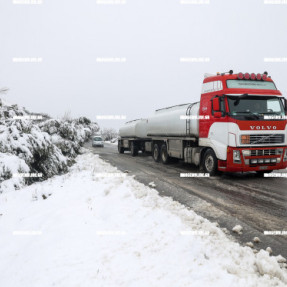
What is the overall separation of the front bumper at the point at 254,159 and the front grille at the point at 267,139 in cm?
21

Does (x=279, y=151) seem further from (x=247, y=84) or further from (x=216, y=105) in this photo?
(x=216, y=105)

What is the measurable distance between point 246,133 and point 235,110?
840 mm

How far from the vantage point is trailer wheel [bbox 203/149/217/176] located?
9.62 meters

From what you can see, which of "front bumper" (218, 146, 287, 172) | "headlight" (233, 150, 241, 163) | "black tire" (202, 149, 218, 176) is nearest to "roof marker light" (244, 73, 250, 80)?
"front bumper" (218, 146, 287, 172)

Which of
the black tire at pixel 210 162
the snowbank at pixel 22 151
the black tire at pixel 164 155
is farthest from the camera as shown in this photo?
the black tire at pixel 164 155

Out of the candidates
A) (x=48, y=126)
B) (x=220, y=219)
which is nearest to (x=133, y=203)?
(x=220, y=219)

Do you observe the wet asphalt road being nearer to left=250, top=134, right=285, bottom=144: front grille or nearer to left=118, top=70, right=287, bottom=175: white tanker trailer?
left=118, top=70, right=287, bottom=175: white tanker trailer

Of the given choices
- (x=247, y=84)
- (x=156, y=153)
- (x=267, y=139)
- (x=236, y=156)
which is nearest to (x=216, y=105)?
(x=247, y=84)

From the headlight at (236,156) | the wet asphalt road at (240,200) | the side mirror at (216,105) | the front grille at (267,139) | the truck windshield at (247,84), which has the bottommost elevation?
the wet asphalt road at (240,200)

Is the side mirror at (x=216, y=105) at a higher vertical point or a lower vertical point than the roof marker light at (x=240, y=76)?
lower

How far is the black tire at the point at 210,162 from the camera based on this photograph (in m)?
9.62

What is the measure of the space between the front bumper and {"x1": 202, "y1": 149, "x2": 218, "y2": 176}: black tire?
35cm

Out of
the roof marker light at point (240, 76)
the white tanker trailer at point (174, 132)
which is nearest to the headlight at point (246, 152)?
the white tanker trailer at point (174, 132)

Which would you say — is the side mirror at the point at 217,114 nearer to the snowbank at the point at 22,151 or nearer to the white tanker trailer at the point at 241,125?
the white tanker trailer at the point at 241,125
